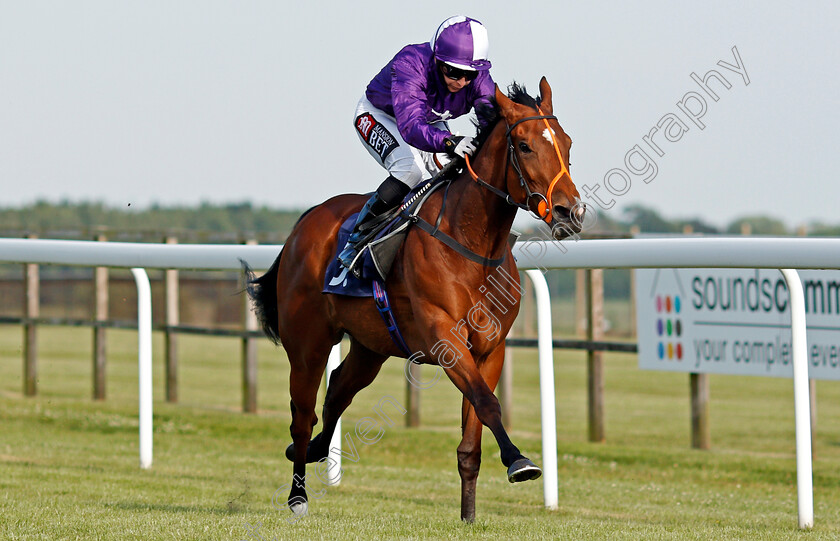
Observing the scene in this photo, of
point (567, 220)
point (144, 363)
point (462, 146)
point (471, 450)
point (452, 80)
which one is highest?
point (452, 80)

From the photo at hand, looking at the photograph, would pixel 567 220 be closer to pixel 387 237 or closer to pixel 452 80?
pixel 387 237

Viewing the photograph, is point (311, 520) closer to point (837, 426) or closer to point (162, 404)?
point (162, 404)

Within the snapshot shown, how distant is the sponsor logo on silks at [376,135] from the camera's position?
4.54 m

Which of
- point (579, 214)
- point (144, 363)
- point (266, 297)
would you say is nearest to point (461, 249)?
point (579, 214)

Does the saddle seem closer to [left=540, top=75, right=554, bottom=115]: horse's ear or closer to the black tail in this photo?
[left=540, top=75, right=554, bottom=115]: horse's ear

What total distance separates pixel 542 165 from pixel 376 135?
1.20 meters

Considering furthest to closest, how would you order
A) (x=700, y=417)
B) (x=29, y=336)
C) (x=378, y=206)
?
(x=29, y=336)
(x=700, y=417)
(x=378, y=206)

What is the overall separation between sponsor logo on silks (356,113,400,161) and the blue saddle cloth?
1.06 ft

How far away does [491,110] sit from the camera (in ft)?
13.0

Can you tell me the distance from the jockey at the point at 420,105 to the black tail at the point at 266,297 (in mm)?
810

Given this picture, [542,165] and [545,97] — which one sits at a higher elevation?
[545,97]

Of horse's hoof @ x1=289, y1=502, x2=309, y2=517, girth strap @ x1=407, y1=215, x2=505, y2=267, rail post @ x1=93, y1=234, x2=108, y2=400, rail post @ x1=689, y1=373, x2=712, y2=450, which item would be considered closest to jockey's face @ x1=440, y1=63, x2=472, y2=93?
girth strap @ x1=407, y1=215, x2=505, y2=267

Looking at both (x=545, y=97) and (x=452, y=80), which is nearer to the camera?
(x=545, y=97)

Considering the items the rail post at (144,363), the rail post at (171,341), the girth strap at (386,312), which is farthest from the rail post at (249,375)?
the girth strap at (386,312)
